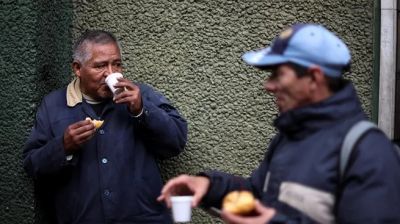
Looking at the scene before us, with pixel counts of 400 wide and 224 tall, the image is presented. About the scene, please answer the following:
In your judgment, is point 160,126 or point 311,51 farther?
point 160,126

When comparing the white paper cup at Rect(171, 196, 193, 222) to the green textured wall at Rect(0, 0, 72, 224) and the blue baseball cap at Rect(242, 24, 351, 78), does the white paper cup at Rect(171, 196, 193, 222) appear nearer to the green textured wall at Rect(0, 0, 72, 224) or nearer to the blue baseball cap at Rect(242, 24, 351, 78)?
the blue baseball cap at Rect(242, 24, 351, 78)

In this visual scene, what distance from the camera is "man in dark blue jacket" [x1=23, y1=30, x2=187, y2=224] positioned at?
356 cm

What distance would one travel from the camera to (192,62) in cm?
423

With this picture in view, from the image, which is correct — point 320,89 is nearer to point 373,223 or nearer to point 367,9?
point 373,223

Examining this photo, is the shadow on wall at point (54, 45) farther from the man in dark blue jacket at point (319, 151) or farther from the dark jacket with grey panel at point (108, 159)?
the man in dark blue jacket at point (319, 151)

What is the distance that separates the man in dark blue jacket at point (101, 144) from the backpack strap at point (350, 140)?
1579mm

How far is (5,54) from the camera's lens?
402cm

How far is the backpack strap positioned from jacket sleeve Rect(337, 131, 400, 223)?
0.02 metres

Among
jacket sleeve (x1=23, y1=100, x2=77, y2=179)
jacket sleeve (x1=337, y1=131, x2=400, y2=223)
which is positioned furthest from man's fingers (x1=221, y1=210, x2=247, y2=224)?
jacket sleeve (x1=23, y1=100, x2=77, y2=179)

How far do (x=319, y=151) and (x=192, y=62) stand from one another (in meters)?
2.15

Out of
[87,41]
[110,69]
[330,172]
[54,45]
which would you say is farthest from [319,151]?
[54,45]

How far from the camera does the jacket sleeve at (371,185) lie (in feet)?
6.60

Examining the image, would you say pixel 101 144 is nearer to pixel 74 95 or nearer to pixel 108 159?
pixel 108 159

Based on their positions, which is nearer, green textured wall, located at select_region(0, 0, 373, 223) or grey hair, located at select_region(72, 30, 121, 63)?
grey hair, located at select_region(72, 30, 121, 63)
